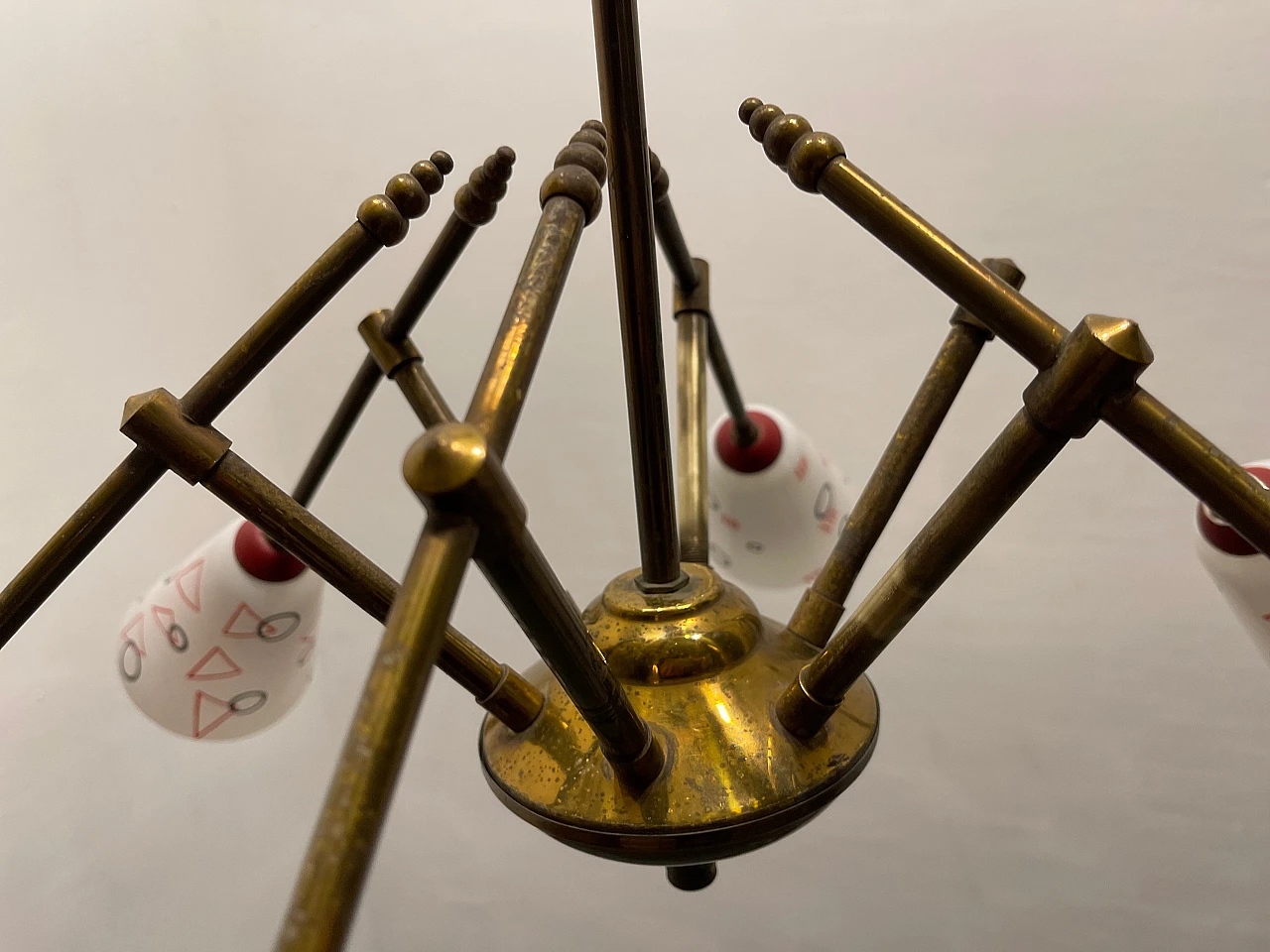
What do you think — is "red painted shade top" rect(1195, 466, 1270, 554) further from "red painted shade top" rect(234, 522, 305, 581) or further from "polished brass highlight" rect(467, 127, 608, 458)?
"red painted shade top" rect(234, 522, 305, 581)

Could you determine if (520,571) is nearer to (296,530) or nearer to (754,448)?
(296,530)

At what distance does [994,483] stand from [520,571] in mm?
130

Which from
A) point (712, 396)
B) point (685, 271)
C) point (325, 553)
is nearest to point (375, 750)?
point (325, 553)

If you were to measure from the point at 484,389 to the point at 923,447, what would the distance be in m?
0.25

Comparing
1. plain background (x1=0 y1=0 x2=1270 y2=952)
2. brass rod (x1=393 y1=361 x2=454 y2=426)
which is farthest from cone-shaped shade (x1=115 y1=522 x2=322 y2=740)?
plain background (x1=0 y1=0 x2=1270 y2=952)

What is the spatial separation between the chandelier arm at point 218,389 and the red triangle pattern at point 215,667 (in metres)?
0.11

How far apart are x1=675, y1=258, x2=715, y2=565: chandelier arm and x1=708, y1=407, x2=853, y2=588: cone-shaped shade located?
0.07 m

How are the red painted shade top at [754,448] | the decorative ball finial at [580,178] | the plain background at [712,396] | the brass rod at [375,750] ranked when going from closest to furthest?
the brass rod at [375,750]
the decorative ball finial at [580,178]
the red painted shade top at [754,448]
the plain background at [712,396]

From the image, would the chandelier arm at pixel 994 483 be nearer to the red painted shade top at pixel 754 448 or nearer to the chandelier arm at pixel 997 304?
the chandelier arm at pixel 997 304

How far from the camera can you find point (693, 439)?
19.2 inches

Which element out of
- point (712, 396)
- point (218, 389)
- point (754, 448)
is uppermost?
point (218, 389)

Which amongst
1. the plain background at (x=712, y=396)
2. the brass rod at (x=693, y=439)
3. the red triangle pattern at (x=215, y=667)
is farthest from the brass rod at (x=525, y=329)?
the plain background at (x=712, y=396)

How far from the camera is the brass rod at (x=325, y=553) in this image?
32cm

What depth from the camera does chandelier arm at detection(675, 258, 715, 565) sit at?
459mm
